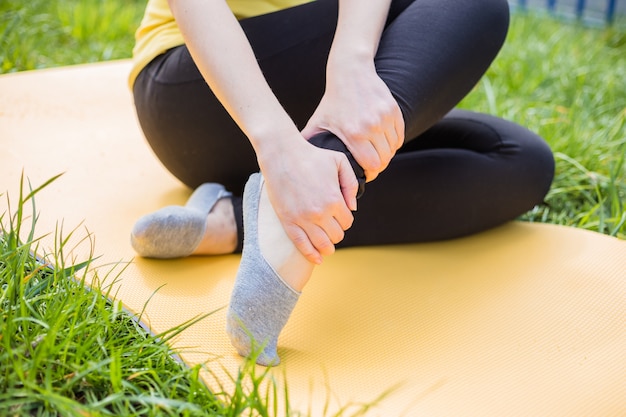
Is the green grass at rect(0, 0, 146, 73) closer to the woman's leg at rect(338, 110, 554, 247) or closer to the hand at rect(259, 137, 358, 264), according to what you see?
the woman's leg at rect(338, 110, 554, 247)

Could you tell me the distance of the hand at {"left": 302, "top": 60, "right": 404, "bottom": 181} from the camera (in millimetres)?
1006

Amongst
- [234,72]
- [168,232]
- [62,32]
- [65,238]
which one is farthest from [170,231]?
[62,32]

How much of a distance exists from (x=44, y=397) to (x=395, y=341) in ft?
1.65

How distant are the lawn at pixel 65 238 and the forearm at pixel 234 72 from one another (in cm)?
30

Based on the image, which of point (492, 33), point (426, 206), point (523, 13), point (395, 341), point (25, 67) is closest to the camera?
point (395, 341)

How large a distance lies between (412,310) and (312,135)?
1.11 feet

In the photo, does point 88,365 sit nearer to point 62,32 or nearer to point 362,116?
point 362,116

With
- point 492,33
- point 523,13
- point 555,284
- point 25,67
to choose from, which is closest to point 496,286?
point 555,284

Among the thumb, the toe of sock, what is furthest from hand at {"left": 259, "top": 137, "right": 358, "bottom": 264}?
the toe of sock

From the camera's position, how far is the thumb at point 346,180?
0.98m

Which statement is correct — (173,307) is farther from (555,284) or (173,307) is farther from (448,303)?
(555,284)

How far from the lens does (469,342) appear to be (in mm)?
1097

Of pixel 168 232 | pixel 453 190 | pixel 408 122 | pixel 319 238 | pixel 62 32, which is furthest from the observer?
pixel 62 32

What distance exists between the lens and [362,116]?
101 centimetres
